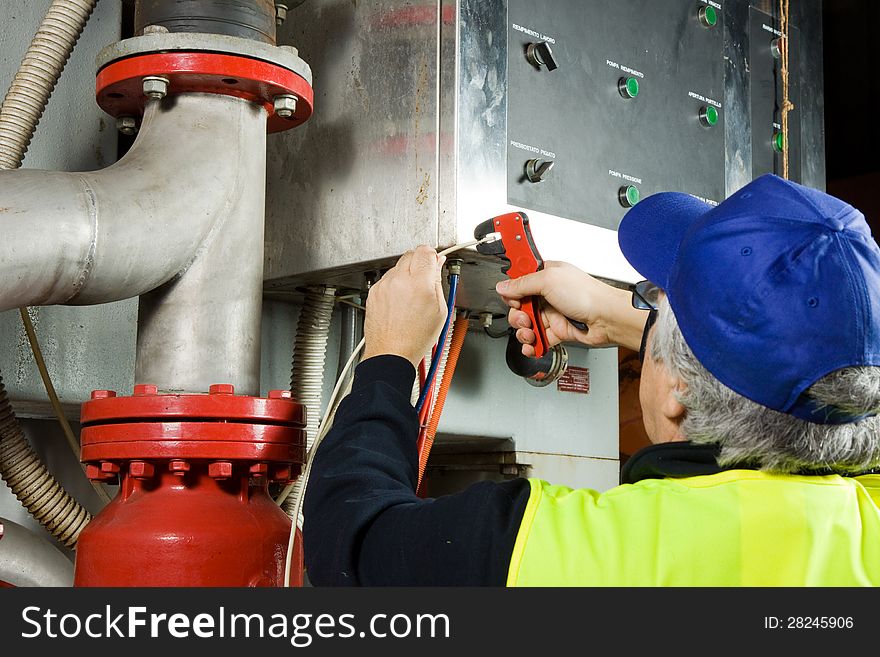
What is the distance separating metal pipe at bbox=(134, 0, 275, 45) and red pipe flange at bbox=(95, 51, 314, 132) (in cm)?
5

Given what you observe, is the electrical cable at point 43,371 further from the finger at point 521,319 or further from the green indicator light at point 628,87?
the green indicator light at point 628,87

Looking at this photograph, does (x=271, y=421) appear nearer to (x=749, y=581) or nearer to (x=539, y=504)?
(x=539, y=504)

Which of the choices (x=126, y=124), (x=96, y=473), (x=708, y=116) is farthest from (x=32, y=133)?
(x=708, y=116)

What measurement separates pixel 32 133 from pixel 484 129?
1.69 feet

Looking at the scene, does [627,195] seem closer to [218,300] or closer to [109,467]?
[218,300]

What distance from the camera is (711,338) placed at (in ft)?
→ 2.89

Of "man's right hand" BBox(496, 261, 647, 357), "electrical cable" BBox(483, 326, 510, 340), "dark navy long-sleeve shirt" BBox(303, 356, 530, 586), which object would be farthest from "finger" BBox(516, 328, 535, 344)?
"electrical cable" BBox(483, 326, 510, 340)

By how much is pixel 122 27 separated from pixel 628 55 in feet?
2.29

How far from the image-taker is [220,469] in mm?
1017

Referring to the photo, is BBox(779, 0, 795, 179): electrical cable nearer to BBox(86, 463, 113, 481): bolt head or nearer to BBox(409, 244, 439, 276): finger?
BBox(409, 244, 439, 276): finger

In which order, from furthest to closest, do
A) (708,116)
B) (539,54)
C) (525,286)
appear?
1. (708,116)
2. (539,54)
3. (525,286)

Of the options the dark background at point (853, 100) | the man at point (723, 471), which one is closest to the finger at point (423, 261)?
the man at point (723, 471)

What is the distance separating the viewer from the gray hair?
85cm
